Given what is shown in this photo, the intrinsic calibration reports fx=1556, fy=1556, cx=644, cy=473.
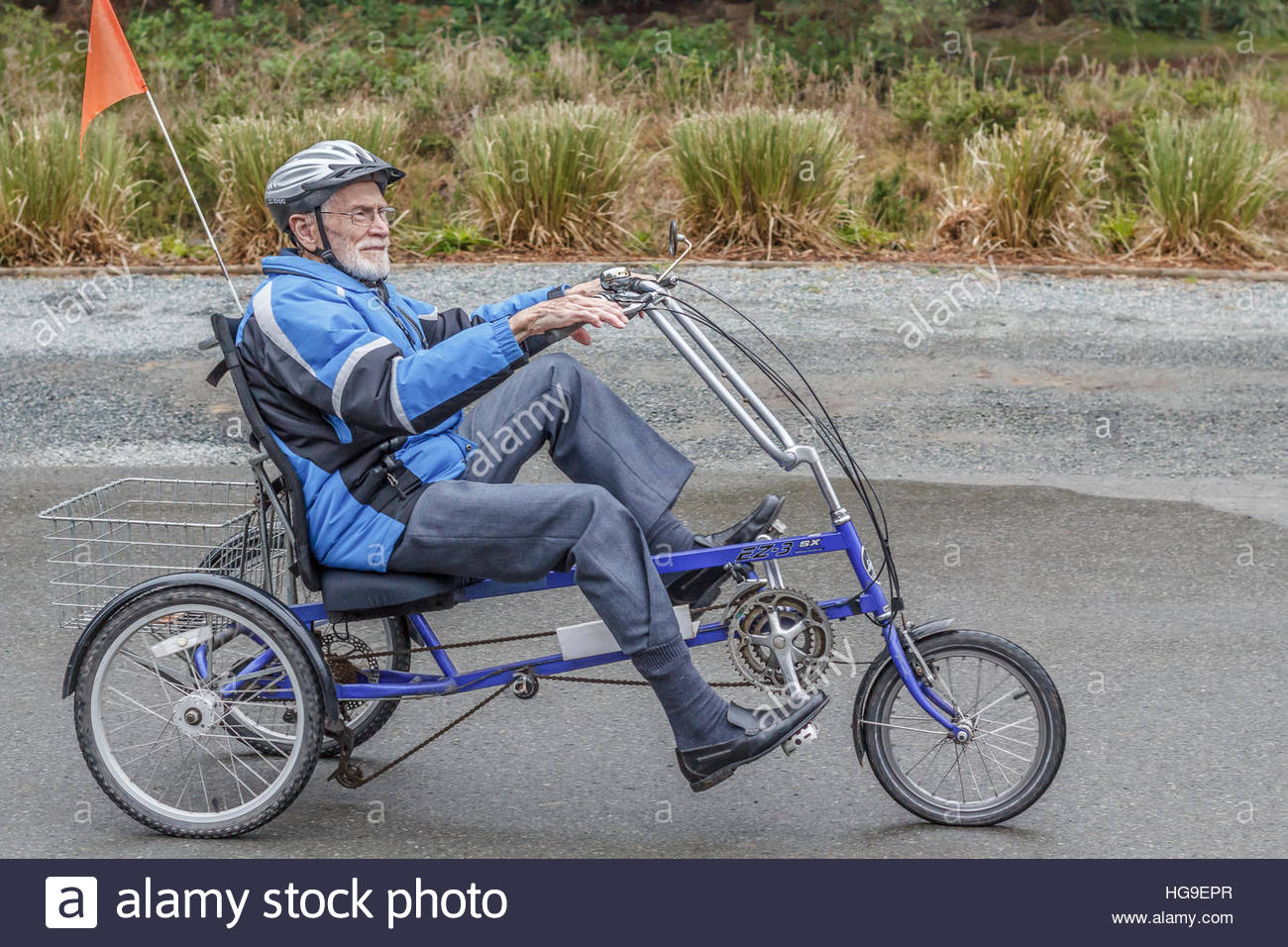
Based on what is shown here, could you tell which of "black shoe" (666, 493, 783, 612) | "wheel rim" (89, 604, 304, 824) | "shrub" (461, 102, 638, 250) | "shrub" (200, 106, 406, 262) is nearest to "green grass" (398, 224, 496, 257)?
"shrub" (461, 102, 638, 250)

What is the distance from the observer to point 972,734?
12.3 feet

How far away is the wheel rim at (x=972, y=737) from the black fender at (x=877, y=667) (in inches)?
1.3

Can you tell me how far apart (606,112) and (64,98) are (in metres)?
6.68

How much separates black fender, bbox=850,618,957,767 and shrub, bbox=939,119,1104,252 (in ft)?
27.6

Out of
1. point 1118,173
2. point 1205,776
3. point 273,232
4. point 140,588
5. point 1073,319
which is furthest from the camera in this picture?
point 1118,173

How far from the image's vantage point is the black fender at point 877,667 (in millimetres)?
3695

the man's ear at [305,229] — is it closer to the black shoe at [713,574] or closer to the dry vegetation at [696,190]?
the black shoe at [713,574]

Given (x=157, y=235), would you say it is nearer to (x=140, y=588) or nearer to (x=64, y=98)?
(x=64, y=98)

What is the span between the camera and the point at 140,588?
3639 mm

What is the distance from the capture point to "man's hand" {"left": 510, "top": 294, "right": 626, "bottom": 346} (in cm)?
343

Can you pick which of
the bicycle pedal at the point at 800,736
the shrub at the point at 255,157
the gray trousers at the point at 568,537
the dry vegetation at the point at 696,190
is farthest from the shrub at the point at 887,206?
the bicycle pedal at the point at 800,736

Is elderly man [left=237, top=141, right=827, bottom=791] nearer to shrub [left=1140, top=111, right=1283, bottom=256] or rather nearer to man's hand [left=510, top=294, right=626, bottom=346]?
man's hand [left=510, top=294, right=626, bottom=346]

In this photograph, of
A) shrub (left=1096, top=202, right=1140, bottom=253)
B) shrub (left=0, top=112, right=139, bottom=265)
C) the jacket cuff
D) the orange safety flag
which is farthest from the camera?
shrub (left=1096, top=202, right=1140, bottom=253)

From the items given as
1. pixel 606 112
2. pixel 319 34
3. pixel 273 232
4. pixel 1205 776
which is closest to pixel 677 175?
pixel 606 112
